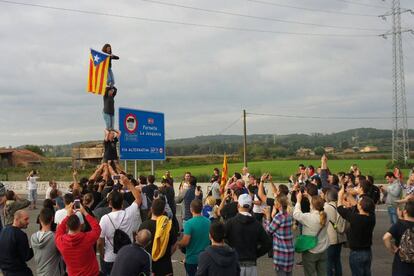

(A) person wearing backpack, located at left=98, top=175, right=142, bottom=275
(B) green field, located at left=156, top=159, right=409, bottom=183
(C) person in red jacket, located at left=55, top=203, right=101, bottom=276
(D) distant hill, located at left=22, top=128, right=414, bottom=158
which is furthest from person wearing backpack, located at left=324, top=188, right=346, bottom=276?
(D) distant hill, located at left=22, top=128, right=414, bottom=158

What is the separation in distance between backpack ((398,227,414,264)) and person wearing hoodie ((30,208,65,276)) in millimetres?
4215

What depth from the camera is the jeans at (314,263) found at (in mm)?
6895

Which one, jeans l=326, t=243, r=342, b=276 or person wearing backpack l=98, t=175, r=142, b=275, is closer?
person wearing backpack l=98, t=175, r=142, b=275

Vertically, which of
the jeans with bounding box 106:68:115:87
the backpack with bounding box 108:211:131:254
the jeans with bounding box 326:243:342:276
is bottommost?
the jeans with bounding box 326:243:342:276

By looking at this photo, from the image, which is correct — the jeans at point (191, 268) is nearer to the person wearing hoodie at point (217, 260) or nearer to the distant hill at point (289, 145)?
the person wearing hoodie at point (217, 260)

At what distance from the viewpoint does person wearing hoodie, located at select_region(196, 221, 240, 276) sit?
4.85 m

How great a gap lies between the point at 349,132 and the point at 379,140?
18.3 m

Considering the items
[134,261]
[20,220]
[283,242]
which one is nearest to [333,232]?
[283,242]

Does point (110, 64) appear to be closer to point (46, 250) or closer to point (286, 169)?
point (46, 250)

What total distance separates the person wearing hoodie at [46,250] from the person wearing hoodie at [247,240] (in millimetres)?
2177

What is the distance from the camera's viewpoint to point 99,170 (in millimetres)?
13531

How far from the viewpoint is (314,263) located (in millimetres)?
6945

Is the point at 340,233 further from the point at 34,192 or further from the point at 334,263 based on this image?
the point at 34,192

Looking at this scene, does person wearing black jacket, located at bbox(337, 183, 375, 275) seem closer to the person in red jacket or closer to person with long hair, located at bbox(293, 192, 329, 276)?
person with long hair, located at bbox(293, 192, 329, 276)
